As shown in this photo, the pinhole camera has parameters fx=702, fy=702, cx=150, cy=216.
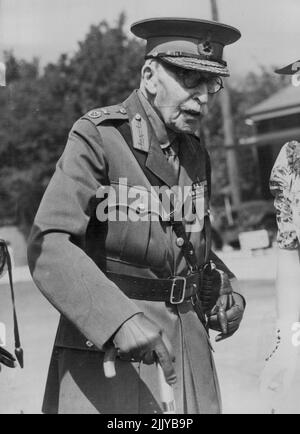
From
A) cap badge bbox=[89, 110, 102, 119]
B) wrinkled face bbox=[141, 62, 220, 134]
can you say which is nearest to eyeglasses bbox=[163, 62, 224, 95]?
wrinkled face bbox=[141, 62, 220, 134]

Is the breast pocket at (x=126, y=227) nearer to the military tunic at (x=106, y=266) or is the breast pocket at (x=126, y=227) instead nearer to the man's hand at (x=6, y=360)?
the military tunic at (x=106, y=266)

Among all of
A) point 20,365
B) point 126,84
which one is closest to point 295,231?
point 20,365

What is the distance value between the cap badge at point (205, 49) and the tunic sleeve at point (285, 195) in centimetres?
56

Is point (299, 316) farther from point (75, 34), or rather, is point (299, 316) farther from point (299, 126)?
point (75, 34)

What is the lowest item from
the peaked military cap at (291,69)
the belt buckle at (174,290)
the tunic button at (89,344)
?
the tunic button at (89,344)

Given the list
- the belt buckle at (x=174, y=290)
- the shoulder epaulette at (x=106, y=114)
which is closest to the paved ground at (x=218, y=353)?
the belt buckle at (x=174, y=290)

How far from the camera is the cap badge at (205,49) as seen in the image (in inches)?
79.4

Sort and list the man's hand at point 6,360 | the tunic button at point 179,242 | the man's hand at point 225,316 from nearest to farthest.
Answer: the tunic button at point 179,242 < the man's hand at point 225,316 < the man's hand at point 6,360

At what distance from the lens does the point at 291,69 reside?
2584mm

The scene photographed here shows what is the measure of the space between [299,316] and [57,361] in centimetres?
87

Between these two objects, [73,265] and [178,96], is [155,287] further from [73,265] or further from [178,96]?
A: [178,96]

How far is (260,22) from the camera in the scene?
106 inches

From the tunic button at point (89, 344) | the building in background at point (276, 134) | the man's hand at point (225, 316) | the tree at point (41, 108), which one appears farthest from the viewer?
the building in background at point (276, 134)

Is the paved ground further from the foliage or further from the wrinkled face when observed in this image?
the wrinkled face
